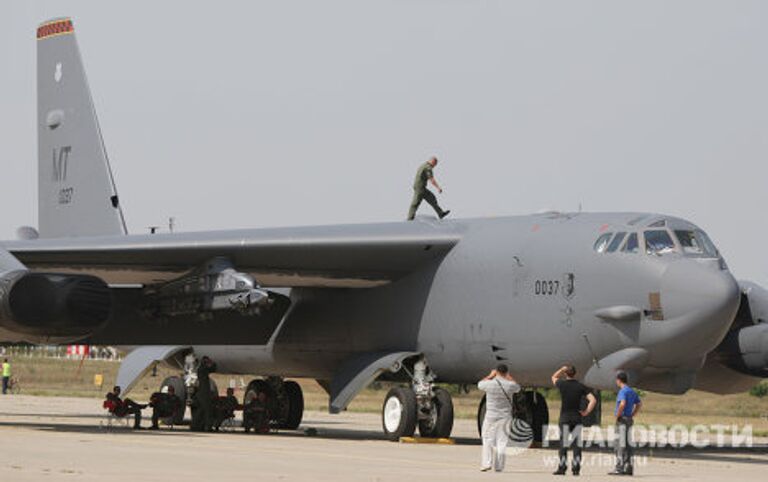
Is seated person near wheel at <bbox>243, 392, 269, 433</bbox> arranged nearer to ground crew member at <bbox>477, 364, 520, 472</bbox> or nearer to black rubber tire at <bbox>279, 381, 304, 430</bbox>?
black rubber tire at <bbox>279, 381, 304, 430</bbox>

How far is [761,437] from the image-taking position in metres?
31.1

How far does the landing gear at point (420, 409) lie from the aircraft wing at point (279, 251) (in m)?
1.88

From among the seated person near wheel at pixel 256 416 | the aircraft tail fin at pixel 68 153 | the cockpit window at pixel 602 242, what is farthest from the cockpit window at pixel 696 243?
the aircraft tail fin at pixel 68 153

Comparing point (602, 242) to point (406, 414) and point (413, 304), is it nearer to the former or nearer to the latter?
point (413, 304)

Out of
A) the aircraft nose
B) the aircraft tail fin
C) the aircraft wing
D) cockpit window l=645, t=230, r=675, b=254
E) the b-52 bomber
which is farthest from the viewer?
the aircraft tail fin

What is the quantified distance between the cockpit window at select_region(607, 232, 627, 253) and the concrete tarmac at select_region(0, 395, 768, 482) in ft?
9.76

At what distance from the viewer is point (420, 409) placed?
24.6m

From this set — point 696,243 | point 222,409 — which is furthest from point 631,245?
point 222,409

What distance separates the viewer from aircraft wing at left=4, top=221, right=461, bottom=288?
24.9m

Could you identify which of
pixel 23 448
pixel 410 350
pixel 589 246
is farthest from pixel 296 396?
pixel 23 448

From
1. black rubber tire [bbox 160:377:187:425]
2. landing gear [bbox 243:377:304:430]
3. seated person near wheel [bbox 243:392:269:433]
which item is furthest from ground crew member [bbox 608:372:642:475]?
black rubber tire [bbox 160:377:187:425]

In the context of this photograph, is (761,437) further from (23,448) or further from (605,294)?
(23,448)

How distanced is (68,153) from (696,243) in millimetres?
15532

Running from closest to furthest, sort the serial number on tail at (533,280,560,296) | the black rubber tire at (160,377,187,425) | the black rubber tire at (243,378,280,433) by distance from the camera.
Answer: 1. the serial number on tail at (533,280,560,296)
2. the black rubber tire at (160,377,187,425)
3. the black rubber tire at (243,378,280,433)
